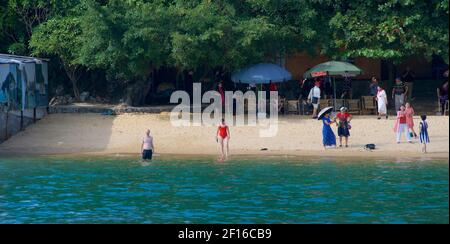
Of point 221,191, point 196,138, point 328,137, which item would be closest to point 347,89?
point 328,137

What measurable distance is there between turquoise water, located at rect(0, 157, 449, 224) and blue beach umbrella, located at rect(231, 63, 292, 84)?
5796mm

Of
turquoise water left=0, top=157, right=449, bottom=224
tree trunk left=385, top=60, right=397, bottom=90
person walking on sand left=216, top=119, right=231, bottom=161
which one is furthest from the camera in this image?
tree trunk left=385, top=60, right=397, bottom=90

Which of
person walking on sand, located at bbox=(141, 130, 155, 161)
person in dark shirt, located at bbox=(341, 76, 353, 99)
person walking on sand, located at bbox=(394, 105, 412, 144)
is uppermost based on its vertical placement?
person in dark shirt, located at bbox=(341, 76, 353, 99)

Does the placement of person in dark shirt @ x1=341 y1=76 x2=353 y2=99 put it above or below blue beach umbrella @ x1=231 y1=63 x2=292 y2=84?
below

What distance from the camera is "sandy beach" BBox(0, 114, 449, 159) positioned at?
35.3 metres

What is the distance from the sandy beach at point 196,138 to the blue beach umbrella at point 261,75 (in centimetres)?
158

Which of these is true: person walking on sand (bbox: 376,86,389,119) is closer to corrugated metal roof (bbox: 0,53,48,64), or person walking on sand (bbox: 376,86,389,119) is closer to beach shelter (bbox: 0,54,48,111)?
beach shelter (bbox: 0,54,48,111)

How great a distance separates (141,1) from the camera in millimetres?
39562

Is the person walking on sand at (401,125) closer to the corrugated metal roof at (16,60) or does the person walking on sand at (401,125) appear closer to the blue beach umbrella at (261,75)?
the blue beach umbrella at (261,75)

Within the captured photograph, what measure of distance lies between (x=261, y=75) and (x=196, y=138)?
12.8 ft

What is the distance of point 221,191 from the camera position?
94.7 ft

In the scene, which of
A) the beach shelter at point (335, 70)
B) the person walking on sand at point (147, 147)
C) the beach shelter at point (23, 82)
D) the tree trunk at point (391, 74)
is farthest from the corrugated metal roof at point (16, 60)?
the tree trunk at point (391, 74)

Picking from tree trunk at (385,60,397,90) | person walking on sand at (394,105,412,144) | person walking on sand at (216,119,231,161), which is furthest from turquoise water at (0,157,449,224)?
tree trunk at (385,60,397,90)

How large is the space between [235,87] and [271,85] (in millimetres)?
2940
